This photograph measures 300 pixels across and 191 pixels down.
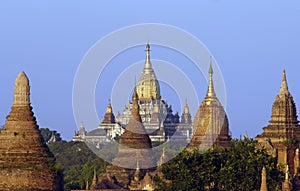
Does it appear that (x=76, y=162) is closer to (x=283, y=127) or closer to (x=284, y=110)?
(x=284, y=110)

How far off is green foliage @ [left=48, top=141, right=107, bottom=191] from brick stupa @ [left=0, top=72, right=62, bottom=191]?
29303 mm

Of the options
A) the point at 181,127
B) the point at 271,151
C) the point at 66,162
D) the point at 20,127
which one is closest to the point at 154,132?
the point at 181,127

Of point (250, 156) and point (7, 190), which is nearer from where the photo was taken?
point (7, 190)

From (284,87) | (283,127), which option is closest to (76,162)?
(284,87)

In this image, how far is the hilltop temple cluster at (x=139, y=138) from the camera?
9475cm

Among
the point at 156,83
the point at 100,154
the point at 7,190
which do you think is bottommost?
the point at 7,190

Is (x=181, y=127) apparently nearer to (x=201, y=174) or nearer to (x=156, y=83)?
(x=156, y=83)

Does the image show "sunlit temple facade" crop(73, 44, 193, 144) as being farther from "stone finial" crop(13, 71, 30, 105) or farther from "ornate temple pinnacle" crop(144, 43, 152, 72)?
"stone finial" crop(13, 71, 30, 105)

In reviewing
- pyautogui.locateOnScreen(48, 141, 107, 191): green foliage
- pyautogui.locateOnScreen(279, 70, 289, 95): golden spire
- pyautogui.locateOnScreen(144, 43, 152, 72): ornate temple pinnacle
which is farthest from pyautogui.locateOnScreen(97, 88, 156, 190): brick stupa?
pyautogui.locateOnScreen(144, 43, 152, 72): ornate temple pinnacle

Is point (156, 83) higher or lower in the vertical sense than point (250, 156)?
higher

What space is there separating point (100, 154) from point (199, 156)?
120 feet

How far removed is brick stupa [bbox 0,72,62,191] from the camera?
309 ft

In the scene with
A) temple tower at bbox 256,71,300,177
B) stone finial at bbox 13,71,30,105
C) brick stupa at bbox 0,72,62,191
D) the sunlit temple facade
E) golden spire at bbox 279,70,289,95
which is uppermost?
the sunlit temple facade

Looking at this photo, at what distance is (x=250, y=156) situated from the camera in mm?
109188
